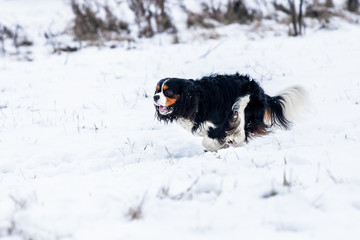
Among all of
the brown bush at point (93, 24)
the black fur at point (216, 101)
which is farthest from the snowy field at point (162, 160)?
the brown bush at point (93, 24)

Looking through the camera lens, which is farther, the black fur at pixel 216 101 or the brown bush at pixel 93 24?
the brown bush at pixel 93 24

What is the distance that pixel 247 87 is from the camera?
3.52m

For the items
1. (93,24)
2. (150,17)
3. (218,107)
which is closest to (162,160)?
(218,107)

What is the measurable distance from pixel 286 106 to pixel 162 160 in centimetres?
172

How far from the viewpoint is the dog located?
3.30m

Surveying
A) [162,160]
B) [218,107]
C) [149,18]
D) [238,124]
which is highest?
[149,18]

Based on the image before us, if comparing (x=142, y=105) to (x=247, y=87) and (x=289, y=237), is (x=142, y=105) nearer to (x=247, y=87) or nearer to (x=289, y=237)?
(x=247, y=87)

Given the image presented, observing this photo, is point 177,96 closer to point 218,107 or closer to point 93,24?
point 218,107

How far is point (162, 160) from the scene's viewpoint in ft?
9.40

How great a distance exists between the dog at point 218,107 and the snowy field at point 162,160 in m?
0.22

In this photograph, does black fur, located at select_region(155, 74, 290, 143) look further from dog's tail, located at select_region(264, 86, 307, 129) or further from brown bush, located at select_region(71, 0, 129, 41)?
brown bush, located at select_region(71, 0, 129, 41)

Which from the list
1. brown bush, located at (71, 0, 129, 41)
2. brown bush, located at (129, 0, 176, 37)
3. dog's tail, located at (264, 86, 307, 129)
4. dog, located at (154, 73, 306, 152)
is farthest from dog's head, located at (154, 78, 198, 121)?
brown bush, located at (129, 0, 176, 37)

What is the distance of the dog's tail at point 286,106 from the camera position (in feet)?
12.4

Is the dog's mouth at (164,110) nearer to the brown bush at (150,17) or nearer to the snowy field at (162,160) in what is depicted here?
the snowy field at (162,160)
